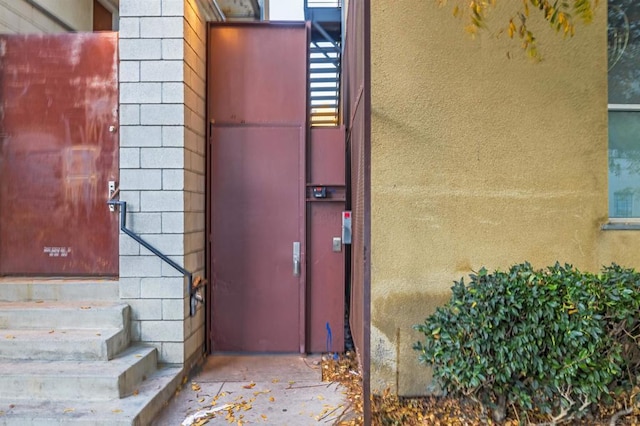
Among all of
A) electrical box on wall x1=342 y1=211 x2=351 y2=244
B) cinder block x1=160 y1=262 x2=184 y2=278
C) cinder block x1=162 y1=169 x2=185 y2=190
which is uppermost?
cinder block x1=162 y1=169 x2=185 y2=190

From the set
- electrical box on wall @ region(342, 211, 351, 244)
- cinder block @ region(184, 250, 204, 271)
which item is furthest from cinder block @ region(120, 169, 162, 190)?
electrical box on wall @ region(342, 211, 351, 244)

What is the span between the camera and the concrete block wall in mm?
3633

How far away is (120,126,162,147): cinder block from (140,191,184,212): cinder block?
1.57ft

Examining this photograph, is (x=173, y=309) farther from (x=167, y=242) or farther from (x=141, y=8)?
(x=141, y=8)

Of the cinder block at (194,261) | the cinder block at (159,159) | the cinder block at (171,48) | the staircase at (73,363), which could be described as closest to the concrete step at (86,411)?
the staircase at (73,363)

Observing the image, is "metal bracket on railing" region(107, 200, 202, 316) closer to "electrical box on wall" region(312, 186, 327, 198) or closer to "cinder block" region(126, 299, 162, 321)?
"cinder block" region(126, 299, 162, 321)

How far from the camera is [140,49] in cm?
367

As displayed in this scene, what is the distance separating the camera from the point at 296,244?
4312 millimetres

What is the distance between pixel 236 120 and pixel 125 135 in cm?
118

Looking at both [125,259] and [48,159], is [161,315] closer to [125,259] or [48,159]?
[125,259]

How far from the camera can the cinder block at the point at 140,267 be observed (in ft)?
11.9

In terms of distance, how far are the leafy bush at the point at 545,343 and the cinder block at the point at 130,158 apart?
122 inches

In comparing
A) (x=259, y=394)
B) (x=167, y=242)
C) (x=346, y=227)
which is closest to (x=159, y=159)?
(x=167, y=242)

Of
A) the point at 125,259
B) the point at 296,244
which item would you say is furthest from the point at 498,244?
the point at 125,259
